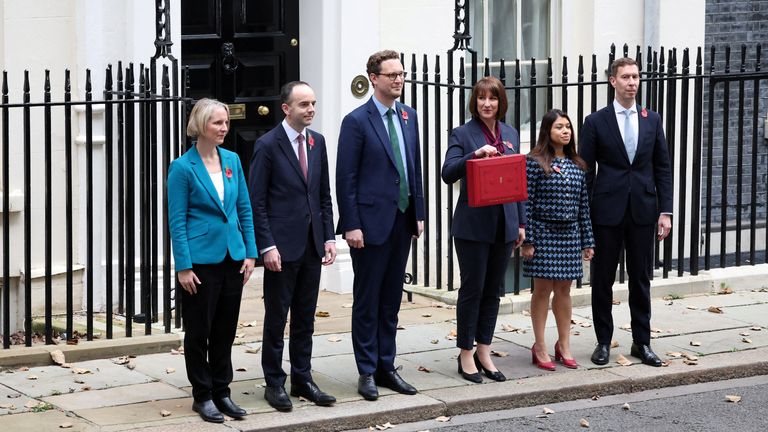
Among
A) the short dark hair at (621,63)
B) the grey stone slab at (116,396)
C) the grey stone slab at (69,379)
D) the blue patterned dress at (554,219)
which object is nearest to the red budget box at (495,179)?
the blue patterned dress at (554,219)

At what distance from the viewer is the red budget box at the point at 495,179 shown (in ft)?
27.2

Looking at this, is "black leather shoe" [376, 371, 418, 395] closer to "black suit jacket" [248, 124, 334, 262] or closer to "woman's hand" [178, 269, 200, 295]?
"black suit jacket" [248, 124, 334, 262]

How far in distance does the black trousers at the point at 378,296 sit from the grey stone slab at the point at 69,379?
4.34ft

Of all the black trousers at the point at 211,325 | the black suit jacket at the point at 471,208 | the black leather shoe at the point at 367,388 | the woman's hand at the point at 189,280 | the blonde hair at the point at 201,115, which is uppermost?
the blonde hair at the point at 201,115

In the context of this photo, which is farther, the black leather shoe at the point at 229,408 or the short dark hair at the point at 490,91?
the short dark hair at the point at 490,91

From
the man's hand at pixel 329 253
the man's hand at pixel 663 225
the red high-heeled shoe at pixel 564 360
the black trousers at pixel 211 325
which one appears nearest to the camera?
the black trousers at pixel 211 325

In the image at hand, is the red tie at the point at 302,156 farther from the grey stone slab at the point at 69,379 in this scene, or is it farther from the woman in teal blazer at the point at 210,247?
the grey stone slab at the point at 69,379

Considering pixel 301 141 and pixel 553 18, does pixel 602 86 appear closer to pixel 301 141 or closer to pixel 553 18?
pixel 553 18

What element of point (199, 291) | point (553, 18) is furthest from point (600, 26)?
point (199, 291)

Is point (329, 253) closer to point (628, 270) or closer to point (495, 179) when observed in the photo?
point (495, 179)

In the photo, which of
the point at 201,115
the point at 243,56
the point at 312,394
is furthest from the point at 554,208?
the point at 243,56

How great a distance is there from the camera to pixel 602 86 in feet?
42.9

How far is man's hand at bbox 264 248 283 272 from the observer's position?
7.83 m

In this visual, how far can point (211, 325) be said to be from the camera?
25.4ft
